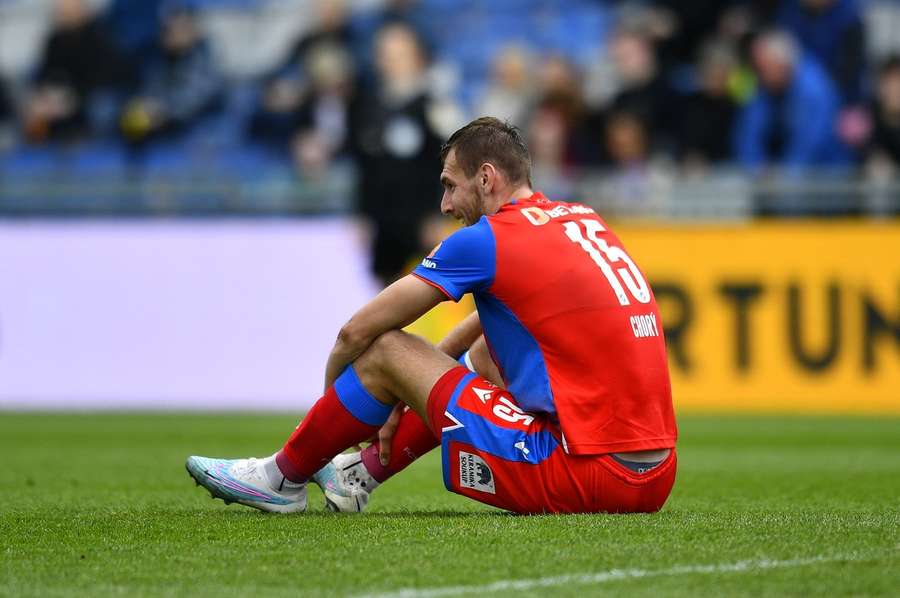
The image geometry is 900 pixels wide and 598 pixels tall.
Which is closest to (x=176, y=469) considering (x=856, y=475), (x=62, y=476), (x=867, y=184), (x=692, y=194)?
(x=62, y=476)

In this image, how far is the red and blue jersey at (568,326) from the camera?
17.0 feet

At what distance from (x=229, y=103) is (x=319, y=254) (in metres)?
3.25

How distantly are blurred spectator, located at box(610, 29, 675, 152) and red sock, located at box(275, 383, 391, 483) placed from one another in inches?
382

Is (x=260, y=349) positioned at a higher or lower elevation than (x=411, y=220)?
lower

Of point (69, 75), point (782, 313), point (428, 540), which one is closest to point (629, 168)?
point (782, 313)

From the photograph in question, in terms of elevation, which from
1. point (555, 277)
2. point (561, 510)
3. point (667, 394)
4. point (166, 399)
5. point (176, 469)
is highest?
point (555, 277)

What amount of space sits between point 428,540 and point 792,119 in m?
10.2

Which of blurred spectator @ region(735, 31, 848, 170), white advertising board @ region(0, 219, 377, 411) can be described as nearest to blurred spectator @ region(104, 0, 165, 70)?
white advertising board @ region(0, 219, 377, 411)

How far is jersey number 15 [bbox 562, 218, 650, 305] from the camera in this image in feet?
17.4

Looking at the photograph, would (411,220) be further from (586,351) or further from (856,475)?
(586,351)

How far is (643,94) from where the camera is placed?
48.6ft

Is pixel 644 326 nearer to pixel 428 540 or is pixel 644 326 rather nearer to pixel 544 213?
pixel 544 213

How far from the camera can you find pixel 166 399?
1430cm

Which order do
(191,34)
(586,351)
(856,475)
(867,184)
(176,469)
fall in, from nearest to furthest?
(586,351) → (856,475) → (176,469) → (867,184) → (191,34)
